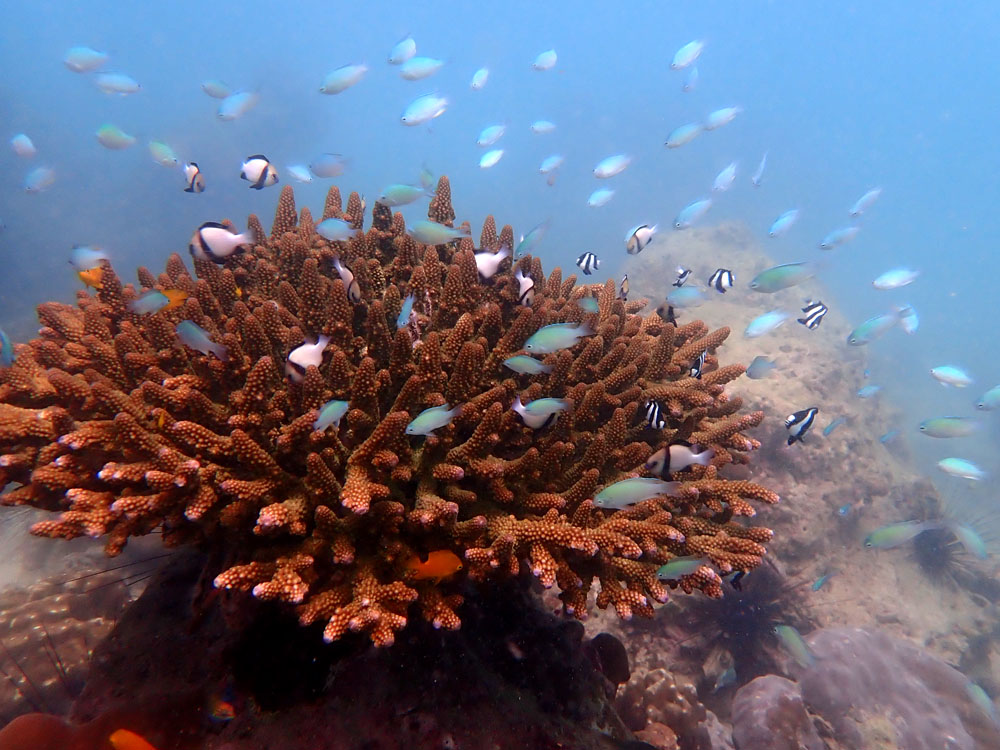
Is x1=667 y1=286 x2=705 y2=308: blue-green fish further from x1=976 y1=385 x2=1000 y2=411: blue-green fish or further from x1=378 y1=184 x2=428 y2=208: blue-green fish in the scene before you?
x1=976 y1=385 x2=1000 y2=411: blue-green fish

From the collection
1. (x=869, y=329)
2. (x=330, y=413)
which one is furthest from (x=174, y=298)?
(x=869, y=329)

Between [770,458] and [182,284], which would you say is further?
[770,458]

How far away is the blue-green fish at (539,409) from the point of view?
112 inches

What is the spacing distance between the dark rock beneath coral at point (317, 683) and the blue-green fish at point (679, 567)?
3.76ft

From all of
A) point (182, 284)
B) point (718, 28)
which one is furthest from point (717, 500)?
point (718, 28)

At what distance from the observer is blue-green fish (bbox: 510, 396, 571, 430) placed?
9.33 ft

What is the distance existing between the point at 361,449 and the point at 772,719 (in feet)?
18.3

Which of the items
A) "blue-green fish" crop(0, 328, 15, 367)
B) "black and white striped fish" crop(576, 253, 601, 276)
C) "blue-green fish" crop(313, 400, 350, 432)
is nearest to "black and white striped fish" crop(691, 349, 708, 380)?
"black and white striped fish" crop(576, 253, 601, 276)

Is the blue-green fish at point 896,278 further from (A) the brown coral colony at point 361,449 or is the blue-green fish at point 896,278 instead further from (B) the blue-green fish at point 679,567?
(B) the blue-green fish at point 679,567

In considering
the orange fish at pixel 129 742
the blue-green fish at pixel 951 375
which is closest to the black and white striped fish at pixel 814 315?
the blue-green fish at pixel 951 375

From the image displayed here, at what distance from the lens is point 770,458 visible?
9039 mm

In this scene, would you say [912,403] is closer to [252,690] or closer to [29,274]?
[252,690]

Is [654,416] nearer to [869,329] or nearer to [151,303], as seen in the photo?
[151,303]

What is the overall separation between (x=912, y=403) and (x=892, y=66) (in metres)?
140
